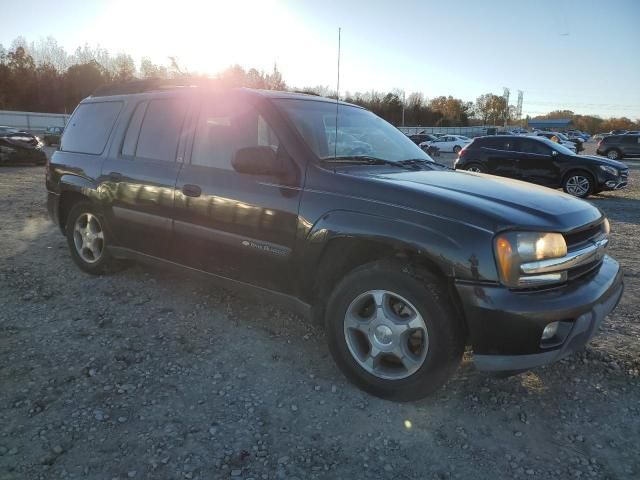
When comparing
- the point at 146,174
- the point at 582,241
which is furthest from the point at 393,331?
the point at 146,174

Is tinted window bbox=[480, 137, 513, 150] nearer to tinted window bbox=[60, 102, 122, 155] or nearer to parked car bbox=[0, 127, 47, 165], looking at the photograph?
tinted window bbox=[60, 102, 122, 155]

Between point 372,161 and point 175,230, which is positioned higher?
point 372,161

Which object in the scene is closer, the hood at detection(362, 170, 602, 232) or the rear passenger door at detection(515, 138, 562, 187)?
the hood at detection(362, 170, 602, 232)

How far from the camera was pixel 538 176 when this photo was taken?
12.9 meters

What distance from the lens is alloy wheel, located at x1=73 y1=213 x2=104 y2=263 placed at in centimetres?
472

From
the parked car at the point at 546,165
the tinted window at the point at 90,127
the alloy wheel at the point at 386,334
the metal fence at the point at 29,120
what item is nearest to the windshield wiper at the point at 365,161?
the alloy wheel at the point at 386,334

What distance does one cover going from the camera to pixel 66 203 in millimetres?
5055

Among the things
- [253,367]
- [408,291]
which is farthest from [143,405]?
[408,291]

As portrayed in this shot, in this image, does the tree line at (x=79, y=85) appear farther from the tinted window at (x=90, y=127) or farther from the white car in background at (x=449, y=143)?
the tinted window at (x=90, y=127)

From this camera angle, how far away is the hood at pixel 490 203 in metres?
2.52

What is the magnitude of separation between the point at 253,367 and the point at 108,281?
2315mm

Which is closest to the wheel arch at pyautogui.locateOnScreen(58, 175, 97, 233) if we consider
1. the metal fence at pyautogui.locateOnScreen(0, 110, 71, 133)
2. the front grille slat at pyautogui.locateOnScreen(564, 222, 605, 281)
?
the front grille slat at pyautogui.locateOnScreen(564, 222, 605, 281)

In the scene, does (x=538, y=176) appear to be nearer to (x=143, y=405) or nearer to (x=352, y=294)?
(x=352, y=294)

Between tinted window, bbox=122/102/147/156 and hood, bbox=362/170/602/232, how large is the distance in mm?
2301
